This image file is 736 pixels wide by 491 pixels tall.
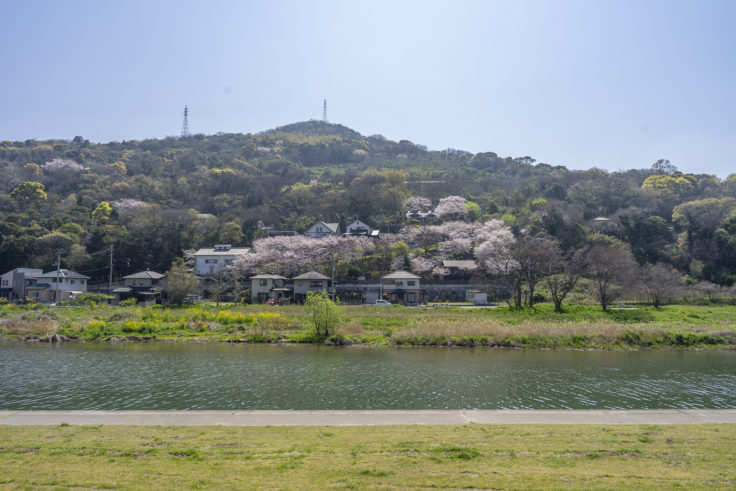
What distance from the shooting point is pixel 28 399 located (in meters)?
14.6

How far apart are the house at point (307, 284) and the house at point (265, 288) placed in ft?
6.09

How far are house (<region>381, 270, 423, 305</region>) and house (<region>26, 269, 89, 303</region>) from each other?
1480 inches

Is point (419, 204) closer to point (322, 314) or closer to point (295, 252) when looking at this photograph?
point (295, 252)

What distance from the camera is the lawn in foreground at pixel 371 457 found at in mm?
6523

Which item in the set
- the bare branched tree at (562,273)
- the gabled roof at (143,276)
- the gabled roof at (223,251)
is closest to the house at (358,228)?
the gabled roof at (223,251)

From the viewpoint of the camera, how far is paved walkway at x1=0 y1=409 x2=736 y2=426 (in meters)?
11.0

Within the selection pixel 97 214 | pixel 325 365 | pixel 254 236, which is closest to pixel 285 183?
pixel 254 236

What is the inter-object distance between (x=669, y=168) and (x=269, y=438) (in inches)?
4654

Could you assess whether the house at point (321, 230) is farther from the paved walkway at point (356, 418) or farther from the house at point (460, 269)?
the paved walkway at point (356, 418)

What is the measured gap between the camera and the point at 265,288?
51469mm

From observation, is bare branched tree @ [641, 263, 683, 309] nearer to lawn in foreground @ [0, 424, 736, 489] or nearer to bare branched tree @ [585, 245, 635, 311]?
bare branched tree @ [585, 245, 635, 311]

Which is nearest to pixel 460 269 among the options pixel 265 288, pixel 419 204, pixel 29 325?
pixel 419 204

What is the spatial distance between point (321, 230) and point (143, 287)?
1096 inches

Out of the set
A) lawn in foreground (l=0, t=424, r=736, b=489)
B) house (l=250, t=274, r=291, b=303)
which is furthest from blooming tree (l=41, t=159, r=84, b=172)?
lawn in foreground (l=0, t=424, r=736, b=489)
